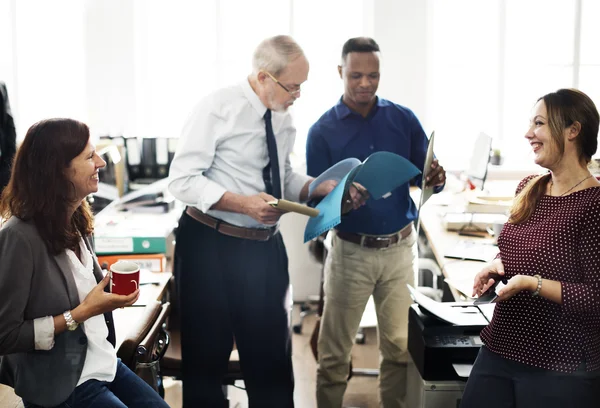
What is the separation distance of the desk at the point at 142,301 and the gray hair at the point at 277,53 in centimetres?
102

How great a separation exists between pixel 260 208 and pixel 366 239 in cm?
80

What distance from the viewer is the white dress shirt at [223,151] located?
2691 millimetres

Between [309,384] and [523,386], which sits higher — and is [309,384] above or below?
below

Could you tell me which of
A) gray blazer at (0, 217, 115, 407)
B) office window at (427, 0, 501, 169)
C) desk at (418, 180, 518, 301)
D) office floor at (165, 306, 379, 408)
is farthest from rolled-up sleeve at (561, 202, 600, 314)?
office window at (427, 0, 501, 169)

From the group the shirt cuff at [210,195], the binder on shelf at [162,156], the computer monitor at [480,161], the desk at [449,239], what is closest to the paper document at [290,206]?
the shirt cuff at [210,195]

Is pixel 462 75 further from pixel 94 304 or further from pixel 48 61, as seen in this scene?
pixel 94 304

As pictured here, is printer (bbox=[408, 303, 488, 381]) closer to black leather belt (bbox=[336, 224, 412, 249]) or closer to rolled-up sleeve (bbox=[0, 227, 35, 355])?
black leather belt (bbox=[336, 224, 412, 249])

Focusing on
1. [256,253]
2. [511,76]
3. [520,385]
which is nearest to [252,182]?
[256,253]

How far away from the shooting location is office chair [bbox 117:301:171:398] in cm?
234

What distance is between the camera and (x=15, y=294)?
6.63 feet

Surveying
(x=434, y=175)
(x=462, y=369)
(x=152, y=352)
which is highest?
(x=434, y=175)

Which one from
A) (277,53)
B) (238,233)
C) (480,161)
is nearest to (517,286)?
(238,233)

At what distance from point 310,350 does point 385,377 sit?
4.36 feet

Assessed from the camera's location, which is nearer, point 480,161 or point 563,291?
point 563,291
